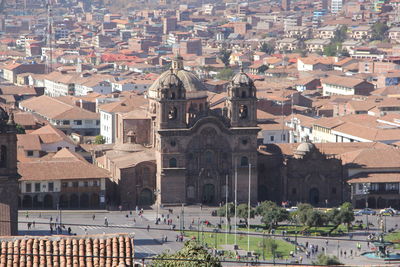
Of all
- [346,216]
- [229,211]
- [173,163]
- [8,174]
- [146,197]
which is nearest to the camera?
[8,174]

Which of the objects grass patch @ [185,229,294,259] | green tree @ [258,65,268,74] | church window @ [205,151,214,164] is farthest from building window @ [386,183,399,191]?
green tree @ [258,65,268,74]

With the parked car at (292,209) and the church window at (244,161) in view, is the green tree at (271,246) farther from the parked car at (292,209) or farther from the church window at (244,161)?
the church window at (244,161)

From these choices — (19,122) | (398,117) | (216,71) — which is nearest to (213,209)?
(19,122)

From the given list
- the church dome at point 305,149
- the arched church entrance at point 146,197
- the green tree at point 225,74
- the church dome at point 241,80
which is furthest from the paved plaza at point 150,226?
the green tree at point 225,74

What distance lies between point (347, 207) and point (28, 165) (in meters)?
21.4

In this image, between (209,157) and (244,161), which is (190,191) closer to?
(209,157)

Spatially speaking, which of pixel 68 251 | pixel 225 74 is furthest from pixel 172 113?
pixel 225 74

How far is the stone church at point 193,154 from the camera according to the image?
89750mm

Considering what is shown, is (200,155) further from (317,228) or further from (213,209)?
(317,228)

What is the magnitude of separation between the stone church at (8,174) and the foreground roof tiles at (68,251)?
81.8 feet

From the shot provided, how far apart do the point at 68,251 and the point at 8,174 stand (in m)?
28.7

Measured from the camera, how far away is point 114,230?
7969cm

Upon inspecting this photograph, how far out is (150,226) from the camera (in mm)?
82812

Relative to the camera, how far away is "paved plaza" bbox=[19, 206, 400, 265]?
246ft
